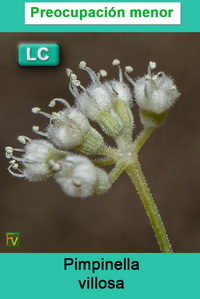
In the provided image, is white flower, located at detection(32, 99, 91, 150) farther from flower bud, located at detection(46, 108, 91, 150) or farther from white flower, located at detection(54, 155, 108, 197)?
white flower, located at detection(54, 155, 108, 197)

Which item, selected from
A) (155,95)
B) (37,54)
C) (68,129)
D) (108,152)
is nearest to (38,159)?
(68,129)

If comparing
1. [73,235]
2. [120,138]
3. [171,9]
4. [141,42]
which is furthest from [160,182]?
[120,138]

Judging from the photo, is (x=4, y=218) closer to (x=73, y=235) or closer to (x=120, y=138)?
(x=73, y=235)

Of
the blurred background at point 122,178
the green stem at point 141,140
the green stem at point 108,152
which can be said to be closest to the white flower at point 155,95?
the green stem at point 141,140

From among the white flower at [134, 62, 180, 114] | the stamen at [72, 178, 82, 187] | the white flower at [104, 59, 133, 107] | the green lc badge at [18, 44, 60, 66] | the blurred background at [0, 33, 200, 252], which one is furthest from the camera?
the blurred background at [0, 33, 200, 252]

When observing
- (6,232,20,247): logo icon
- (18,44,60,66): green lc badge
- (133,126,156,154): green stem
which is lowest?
(6,232,20,247): logo icon

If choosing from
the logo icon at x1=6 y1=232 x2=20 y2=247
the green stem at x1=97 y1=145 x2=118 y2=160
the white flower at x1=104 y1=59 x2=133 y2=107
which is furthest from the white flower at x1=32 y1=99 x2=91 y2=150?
the logo icon at x1=6 y1=232 x2=20 y2=247

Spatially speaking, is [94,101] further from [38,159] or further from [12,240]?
[12,240]
